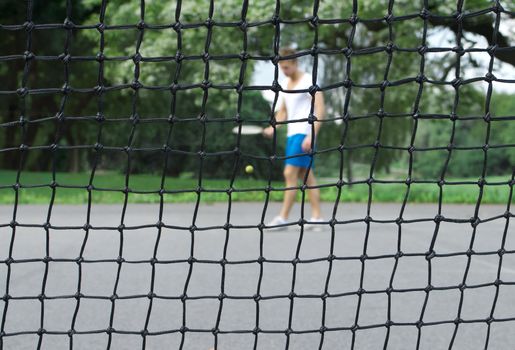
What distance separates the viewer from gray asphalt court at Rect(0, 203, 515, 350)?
2965 mm

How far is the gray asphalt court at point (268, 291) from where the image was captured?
2965 mm

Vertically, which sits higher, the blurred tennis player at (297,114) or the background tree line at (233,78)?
the blurred tennis player at (297,114)

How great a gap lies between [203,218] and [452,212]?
3.46 meters

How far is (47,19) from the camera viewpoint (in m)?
19.6

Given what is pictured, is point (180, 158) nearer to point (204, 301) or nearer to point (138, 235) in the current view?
point (138, 235)

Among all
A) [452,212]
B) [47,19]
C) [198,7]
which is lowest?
[47,19]

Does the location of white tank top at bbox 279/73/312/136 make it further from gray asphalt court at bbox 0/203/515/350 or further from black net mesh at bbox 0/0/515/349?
black net mesh at bbox 0/0/515/349

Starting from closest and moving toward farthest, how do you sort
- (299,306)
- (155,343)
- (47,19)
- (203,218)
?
(155,343), (299,306), (203,218), (47,19)

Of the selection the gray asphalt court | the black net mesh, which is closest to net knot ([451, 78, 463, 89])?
the black net mesh

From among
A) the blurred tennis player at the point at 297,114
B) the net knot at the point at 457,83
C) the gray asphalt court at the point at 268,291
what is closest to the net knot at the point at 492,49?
the net knot at the point at 457,83

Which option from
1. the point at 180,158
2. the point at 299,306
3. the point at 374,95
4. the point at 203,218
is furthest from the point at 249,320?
the point at 180,158

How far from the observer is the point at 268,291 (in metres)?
4.12

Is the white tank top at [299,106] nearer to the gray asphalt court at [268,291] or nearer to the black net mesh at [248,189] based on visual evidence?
the gray asphalt court at [268,291]

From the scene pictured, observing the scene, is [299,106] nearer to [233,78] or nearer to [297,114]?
[297,114]
